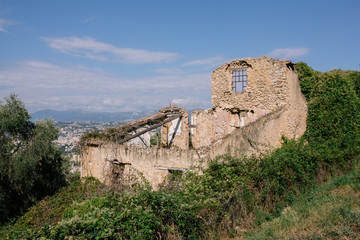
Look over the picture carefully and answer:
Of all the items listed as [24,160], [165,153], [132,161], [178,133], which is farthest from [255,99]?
[24,160]

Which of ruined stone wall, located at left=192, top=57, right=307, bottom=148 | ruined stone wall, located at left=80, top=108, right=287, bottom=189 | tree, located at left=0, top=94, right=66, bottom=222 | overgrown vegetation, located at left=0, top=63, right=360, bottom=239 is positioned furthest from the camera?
tree, located at left=0, top=94, right=66, bottom=222

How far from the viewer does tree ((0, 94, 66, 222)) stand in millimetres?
15242

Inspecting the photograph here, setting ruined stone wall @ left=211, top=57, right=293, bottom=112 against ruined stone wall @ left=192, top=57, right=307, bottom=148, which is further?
ruined stone wall @ left=211, top=57, right=293, bottom=112

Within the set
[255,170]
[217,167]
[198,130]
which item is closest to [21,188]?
[198,130]

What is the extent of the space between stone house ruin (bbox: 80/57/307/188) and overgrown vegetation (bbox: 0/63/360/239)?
5.49ft

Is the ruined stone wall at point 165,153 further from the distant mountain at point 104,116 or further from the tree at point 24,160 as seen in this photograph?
the distant mountain at point 104,116

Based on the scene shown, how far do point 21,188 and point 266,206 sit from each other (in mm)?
15059

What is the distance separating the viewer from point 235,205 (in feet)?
22.7

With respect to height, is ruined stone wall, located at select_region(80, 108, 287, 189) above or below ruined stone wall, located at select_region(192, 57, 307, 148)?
below

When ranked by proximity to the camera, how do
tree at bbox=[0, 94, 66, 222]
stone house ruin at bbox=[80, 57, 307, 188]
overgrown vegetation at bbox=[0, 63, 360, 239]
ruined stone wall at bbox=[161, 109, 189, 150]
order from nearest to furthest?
overgrown vegetation at bbox=[0, 63, 360, 239]
stone house ruin at bbox=[80, 57, 307, 188]
tree at bbox=[0, 94, 66, 222]
ruined stone wall at bbox=[161, 109, 189, 150]

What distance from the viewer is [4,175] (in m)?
15.2

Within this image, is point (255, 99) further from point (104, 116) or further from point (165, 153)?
point (104, 116)

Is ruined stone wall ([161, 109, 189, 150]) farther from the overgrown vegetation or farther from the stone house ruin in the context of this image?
the overgrown vegetation

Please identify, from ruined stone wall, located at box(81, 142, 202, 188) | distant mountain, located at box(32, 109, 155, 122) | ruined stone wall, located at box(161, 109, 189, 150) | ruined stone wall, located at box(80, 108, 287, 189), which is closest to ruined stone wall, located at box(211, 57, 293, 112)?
ruined stone wall, located at box(80, 108, 287, 189)
